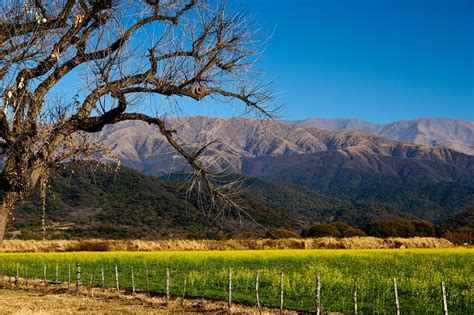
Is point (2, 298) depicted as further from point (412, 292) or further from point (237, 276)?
point (412, 292)

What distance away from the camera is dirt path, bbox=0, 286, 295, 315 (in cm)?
1694

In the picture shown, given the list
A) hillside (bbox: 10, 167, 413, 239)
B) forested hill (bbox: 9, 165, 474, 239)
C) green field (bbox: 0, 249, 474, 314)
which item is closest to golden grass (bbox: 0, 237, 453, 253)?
green field (bbox: 0, 249, 474, 314)

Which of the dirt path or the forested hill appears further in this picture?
the forested hill

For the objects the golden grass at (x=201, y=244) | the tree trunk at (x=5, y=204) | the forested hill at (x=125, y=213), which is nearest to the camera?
the tree trunk at (x=5, y=204)

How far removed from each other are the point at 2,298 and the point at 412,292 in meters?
15.4

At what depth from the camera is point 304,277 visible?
2814 cm

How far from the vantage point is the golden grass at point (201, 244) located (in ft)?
180

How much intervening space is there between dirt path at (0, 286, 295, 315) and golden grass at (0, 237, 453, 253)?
107ft

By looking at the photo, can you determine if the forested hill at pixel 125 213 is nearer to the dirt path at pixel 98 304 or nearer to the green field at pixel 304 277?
the green field at pixel 304 277

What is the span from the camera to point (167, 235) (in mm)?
93688

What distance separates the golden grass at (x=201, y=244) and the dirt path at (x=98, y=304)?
32.6 metres

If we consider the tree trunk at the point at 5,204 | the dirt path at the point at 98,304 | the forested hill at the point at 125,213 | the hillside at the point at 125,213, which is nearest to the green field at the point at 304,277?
the dirt path at the point at 98,304

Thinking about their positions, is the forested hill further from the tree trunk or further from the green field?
the tree trunk

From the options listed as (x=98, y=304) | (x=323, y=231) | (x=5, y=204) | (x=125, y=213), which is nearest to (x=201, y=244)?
(x=98, y=304)
